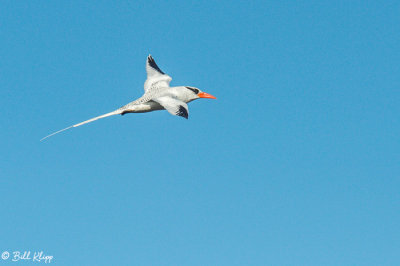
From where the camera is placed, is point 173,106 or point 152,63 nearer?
point 173,106

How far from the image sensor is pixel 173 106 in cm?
3098

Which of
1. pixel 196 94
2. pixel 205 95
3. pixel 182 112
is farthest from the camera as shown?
pixel 205 95

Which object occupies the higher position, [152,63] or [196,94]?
[152,63]

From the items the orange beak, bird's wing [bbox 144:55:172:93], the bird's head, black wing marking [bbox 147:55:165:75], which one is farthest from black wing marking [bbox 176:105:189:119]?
black wing marking [bbox 147:55:165:75]

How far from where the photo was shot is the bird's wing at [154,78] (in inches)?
1539

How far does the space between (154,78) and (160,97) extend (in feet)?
24.7

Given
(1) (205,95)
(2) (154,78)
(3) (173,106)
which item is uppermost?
(2) (154,78)

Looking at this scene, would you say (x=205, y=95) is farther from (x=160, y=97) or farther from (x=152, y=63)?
(x=152, y=63)

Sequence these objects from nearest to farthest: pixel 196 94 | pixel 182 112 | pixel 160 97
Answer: pixel 182 112 → pixel 160 97 → pixel 196 94

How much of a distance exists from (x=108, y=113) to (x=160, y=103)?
3408 millimetres

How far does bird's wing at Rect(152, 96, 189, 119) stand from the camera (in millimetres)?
29867

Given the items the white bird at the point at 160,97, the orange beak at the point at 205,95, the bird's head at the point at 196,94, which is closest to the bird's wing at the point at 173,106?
the white bird at the point at 160,97

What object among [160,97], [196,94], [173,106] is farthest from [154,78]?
[173,106]

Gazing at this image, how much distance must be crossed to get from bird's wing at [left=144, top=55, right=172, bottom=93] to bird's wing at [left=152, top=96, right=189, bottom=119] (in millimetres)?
5749
